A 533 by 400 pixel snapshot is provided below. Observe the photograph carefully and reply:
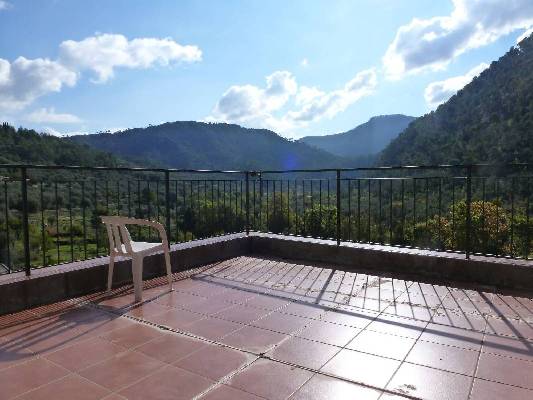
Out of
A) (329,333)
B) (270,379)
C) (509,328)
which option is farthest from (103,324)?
(509,328)

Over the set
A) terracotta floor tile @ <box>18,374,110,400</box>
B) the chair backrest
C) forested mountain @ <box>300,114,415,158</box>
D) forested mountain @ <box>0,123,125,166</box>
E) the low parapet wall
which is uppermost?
forested mountain @ <box>300,114,415,158</box>

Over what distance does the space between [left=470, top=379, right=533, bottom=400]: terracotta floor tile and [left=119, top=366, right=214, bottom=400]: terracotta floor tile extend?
1.22m

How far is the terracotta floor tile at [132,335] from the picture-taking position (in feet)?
7.59

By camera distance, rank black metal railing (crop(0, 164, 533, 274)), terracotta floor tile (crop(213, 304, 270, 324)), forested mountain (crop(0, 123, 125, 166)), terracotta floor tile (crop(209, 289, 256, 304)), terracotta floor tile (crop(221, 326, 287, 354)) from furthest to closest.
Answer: forested mountain (crop(0, 123, 125, 166)), black metal railing (crop(0, 164, 533, 274)), terracotta floor tile (crop(209, 289, 256, 304)), terracotta floor tile (crop(213, 304, 270, 324)), terracotta floor tile (crop(221, 326, 287, 354))

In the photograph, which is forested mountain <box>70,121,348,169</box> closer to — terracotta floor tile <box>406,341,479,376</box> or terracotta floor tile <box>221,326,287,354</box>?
terracotta floor tile <box>221,326,287,354</box>

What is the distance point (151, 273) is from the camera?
3.77m

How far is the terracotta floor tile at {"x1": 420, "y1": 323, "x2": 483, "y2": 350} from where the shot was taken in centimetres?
225

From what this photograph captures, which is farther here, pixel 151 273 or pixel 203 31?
pixel 203 31

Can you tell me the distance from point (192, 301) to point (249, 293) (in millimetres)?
493

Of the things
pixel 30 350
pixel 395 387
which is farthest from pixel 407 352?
pixel 30 350

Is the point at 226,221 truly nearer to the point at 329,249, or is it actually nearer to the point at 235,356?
the point at 329,249

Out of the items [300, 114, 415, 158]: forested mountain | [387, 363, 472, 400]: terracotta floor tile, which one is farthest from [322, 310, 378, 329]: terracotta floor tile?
[300, 114, 415, 158]: forested mountain

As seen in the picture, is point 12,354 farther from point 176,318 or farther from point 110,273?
point 110,273

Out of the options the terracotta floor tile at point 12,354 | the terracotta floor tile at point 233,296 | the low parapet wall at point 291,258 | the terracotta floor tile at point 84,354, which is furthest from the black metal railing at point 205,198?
the terracotta floor tile at point 233,296
